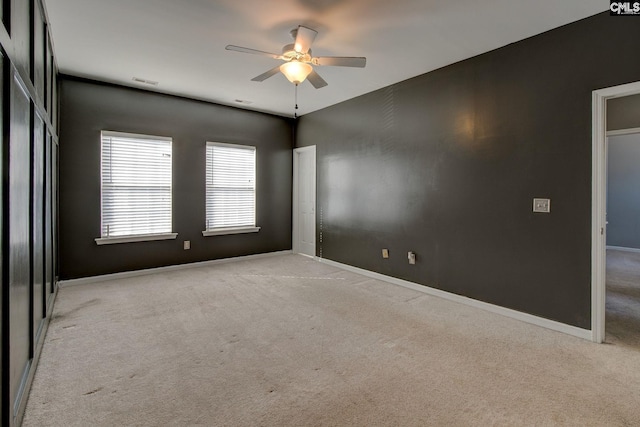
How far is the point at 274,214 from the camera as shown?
6227 mm

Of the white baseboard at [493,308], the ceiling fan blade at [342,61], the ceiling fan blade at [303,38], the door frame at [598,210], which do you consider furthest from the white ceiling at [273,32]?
the white baseboard at [493,308]

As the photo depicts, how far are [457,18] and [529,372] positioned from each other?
9.29 ft

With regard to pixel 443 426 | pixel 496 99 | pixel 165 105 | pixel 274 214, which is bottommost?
pixel 443 426

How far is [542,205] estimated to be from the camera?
301 cm

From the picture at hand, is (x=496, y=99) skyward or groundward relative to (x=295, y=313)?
skyward

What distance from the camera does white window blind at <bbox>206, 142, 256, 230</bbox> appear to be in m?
5.42

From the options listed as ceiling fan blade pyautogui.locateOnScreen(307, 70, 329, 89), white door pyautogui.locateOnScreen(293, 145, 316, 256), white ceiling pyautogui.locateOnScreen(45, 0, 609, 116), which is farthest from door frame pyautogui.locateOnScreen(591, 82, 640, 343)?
white door pyautogui.locateOnScreen(293, 145, 316, 256)

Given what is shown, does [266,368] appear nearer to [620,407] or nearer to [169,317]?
[169,317]

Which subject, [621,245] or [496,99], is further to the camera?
[621,245]

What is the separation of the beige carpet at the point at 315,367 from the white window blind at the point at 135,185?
127 cm

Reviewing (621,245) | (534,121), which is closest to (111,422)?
(534,121)

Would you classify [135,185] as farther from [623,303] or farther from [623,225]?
[623,225]

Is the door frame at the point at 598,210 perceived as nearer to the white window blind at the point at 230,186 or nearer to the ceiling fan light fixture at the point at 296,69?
the ceiling fan light fixture at the point at 296,69

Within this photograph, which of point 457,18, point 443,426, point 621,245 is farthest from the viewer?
point 621,245
